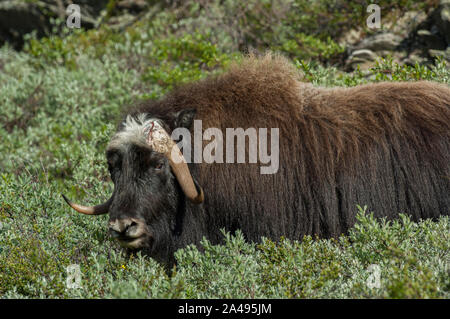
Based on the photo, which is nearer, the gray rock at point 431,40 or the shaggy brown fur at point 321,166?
the shaggy brown fur at point 321,166

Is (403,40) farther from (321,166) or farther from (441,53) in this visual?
(321,166)

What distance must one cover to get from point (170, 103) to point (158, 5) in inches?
235

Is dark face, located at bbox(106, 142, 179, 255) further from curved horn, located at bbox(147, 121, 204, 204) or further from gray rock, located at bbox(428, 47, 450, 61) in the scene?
gray rock, located at bbox(428, 47, 450, 61)

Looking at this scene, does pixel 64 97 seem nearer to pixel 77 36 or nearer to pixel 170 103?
pixel 77 36

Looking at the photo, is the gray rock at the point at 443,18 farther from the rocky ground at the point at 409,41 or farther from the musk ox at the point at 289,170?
the musk ox at the point at 289,170

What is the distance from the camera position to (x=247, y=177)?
3555 mm

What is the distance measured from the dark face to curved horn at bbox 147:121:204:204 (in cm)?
5

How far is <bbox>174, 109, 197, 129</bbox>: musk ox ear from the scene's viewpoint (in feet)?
11.8

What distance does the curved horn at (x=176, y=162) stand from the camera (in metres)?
3.46

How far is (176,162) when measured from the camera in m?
3.49

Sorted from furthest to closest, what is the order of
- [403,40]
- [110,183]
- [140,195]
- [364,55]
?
1. [403,40]
2. [364,55]
3. [110,183]
4. [140,195]

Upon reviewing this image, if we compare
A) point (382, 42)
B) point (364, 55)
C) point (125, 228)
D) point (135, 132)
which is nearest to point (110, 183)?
point (135, 132)

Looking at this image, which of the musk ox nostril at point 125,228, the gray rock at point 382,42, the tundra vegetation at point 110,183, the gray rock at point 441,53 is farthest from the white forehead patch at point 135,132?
the gray rock at point 382,42

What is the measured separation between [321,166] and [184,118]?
0.91 metres
